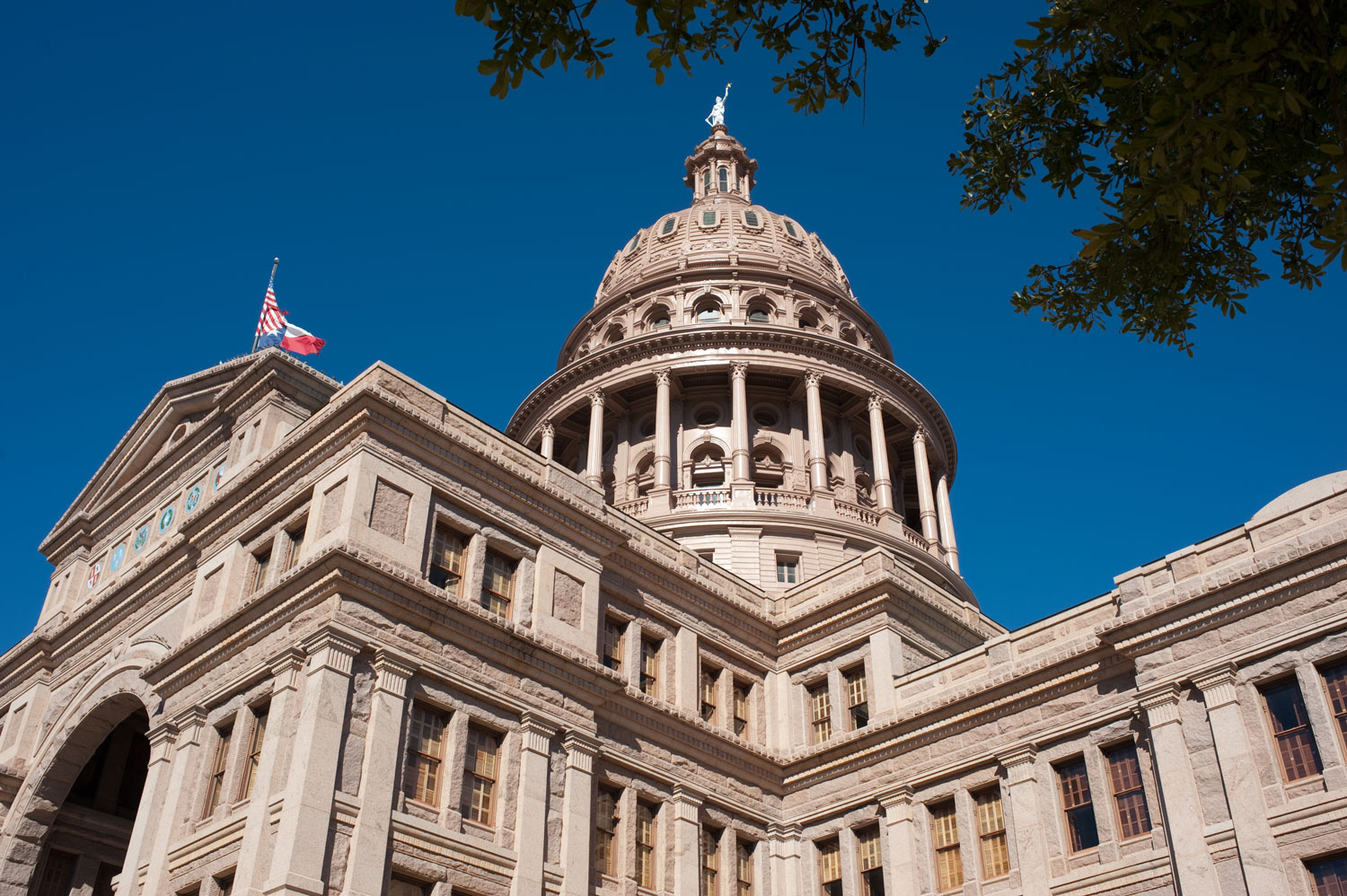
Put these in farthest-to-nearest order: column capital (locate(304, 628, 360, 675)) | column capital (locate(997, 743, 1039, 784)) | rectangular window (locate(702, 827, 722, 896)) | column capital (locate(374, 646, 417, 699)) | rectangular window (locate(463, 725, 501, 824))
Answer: rectangular window (locate(702, 827, 722, 896))
column capital (locate(997, 743, 1039, 784))
rectangular window (locate(463, 725, 501, 824))
column capital (locate(374, 646, 417, 699))
column capital (locate(304, 628, 360, 675))

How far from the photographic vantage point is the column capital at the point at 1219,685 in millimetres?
25609

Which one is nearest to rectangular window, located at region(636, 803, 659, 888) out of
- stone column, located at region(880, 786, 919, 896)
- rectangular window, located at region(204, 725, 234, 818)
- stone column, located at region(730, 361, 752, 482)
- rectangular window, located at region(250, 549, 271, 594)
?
stone column, located at region(880, 786, 919, 896)

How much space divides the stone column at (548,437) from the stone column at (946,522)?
62.1 ft

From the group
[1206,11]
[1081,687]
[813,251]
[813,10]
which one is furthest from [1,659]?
[813,251]

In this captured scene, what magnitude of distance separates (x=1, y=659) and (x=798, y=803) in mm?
26088

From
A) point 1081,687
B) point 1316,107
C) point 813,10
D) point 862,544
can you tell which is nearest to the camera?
point 1316,107

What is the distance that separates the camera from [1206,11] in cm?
1069

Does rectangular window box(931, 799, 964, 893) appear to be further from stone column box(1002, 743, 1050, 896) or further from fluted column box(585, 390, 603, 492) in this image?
fluted column box(585, 390, 603, 492)

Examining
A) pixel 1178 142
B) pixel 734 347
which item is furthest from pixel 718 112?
pixel 1178 142

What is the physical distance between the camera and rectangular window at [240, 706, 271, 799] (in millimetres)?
25719

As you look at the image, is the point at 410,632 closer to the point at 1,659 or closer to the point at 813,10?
the point at 813,10

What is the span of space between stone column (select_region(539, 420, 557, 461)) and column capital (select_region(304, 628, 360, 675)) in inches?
1305

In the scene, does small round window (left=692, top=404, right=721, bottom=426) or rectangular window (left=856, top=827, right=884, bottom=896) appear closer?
rectangular window (left=856, top=827, right=884, bottom=896)

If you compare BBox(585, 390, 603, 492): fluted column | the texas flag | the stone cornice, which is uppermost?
A: the stone cornice
